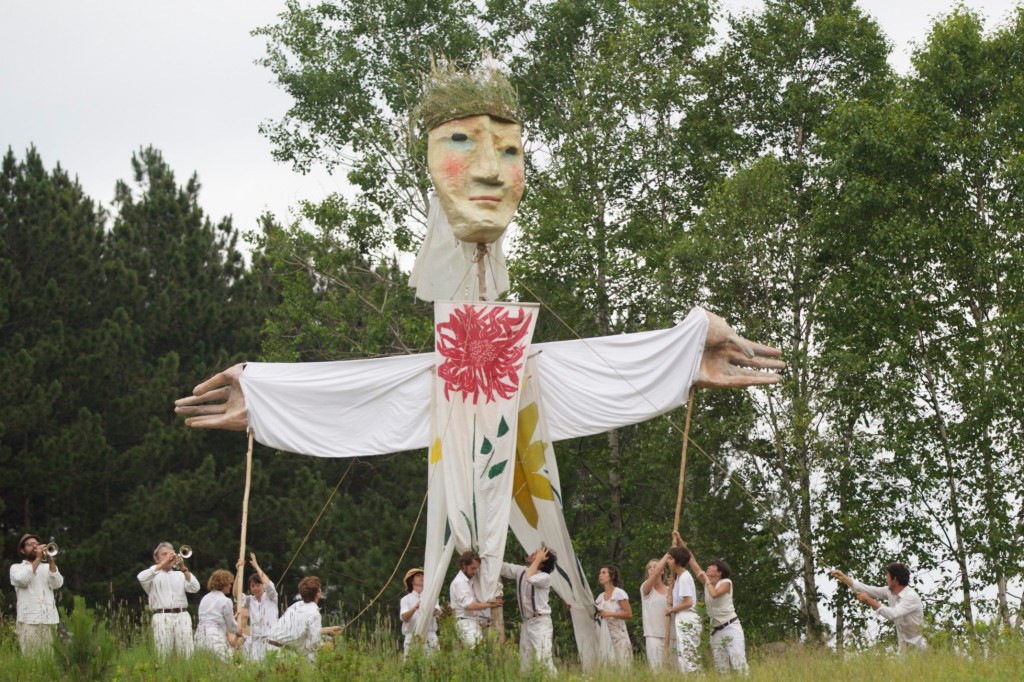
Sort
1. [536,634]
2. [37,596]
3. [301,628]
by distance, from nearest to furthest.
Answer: [301,628], [536,634], [37,596]

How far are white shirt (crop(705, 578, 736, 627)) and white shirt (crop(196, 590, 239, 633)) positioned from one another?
445cm

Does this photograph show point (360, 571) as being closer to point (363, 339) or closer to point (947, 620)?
point (363, 339)

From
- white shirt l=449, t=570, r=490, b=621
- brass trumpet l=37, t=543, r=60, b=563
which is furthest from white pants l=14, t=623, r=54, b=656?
white shirt l=449, t=570, r=490, b=621

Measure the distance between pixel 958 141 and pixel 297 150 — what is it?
12987 millimetres

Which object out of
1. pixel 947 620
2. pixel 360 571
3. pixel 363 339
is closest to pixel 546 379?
pixel 947 620

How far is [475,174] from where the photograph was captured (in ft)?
44.3

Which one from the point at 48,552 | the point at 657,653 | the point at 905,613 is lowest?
the point at 657,653

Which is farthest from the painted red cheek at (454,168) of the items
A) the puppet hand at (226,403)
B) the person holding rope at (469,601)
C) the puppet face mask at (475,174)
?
the person holding rope at (469,601)

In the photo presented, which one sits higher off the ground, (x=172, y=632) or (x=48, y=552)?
(x=48, y=552)

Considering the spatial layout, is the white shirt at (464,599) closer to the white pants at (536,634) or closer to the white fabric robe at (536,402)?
the white pants at (536,634)

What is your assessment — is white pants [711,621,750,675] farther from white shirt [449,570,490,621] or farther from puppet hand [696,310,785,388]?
puppet hand [696,310,785,388]

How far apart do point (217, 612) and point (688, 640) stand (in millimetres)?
4479

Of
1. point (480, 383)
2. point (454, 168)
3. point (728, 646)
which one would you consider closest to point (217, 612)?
point (480, 383)

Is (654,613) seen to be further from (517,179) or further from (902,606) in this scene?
(517,179)
